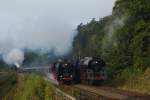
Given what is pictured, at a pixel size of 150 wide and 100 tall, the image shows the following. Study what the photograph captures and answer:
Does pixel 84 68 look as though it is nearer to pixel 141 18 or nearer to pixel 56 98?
pixel 141 18

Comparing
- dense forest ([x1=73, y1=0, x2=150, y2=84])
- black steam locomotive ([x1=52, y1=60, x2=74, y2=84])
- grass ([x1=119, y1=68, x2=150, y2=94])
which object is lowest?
grass ([x1=119, y1=68, x2=150, y2=94])

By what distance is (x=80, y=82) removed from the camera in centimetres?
5853

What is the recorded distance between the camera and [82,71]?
55875mm

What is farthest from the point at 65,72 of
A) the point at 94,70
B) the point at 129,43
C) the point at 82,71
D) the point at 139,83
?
the point at 139,83

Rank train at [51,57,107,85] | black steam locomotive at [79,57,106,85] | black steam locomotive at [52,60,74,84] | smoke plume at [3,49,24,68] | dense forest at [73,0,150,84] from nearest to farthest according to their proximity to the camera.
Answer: dense forest at [73,0,150,84]
black steam locomotive at [79,57,106,85]
train at [51,57,107,85]
black steam locomotive at [52,60,74,84]
smoke plume at [3,49,24,68]

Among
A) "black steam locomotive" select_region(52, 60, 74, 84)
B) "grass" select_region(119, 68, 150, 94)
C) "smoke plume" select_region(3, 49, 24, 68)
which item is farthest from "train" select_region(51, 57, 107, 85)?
"smoke plume" select_region(3, 49, 24, 68)

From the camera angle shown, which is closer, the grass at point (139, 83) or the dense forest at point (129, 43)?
the grass at point (139, 83)

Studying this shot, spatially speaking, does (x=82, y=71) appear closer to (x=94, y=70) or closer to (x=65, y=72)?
(x=65, y=72)

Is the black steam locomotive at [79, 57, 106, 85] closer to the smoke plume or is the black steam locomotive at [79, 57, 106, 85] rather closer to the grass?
the grass

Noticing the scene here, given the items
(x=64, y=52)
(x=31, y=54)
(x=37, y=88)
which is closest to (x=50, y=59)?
(x=64, y=52)

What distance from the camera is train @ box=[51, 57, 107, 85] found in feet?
176

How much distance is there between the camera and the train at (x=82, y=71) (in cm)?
5359

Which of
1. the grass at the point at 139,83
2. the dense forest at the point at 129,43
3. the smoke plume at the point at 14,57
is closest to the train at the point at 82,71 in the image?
the dense forest at the point at 129,43

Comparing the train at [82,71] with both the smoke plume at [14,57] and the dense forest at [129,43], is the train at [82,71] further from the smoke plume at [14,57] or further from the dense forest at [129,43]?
the smoke plume at [14,57]
